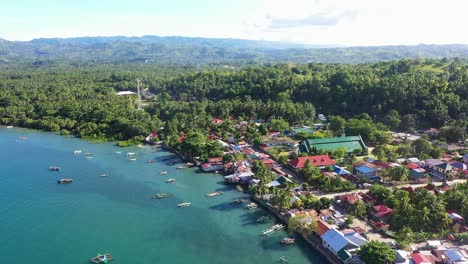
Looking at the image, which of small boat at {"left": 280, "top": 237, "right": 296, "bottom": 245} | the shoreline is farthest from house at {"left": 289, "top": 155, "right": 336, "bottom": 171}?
small boat at {"left": 280, "top": 237, "right": 296, "bottom": 245}

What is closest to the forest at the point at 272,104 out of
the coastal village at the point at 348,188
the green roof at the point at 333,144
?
the green roof at the point at 333,144

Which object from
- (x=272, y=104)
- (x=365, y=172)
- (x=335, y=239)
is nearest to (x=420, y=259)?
(x=335, y=239)

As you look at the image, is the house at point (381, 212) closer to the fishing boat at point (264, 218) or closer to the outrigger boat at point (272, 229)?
the outrigger boat at point (272, 229)

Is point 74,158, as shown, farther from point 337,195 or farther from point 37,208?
point 337,195

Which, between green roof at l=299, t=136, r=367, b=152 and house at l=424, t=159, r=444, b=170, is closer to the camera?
house at l=424, t=159, r=444, b=170

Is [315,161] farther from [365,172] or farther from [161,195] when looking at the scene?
[161,195]

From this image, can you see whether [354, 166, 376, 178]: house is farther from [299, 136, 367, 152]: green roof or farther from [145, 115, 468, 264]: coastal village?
[299, 136, 367, 152]: green roof
